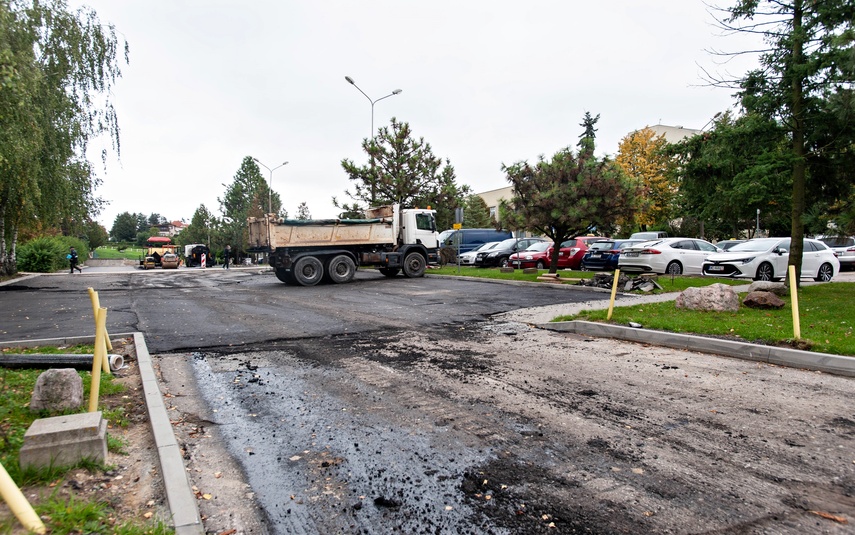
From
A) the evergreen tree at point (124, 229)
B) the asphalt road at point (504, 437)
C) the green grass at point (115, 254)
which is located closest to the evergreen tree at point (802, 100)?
the asphalt road at point (504, 437)

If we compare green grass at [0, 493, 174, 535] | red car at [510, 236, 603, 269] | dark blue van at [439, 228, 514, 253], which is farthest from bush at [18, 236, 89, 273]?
green grass at [0, 493, 174, 535]

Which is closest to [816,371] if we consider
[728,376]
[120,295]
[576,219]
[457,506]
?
[728,376]

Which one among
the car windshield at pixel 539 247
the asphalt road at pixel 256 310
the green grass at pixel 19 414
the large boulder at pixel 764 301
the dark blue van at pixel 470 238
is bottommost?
the asphalt road at pixel 256 310

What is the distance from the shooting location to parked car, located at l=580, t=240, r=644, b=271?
Answer: 1915 cm

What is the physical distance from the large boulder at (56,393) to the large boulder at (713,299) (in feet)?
32.8

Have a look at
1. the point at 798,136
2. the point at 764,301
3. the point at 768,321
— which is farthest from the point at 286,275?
the point at 798,136

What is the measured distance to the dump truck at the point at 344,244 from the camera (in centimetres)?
1858

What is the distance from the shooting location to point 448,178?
108 feet

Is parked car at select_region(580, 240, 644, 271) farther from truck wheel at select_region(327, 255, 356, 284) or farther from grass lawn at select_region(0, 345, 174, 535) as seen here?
grass lawn at select_region(0, 345, 174, 535)

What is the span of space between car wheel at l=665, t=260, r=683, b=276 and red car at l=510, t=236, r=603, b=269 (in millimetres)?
5211

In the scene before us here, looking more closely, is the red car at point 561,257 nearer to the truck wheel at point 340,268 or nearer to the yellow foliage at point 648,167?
the truck wheel at point 340,268

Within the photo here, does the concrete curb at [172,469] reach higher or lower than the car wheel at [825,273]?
Result: lower

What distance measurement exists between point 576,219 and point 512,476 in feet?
47.5

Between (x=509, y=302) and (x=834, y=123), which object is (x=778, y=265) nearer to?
(x=834, y=123)
